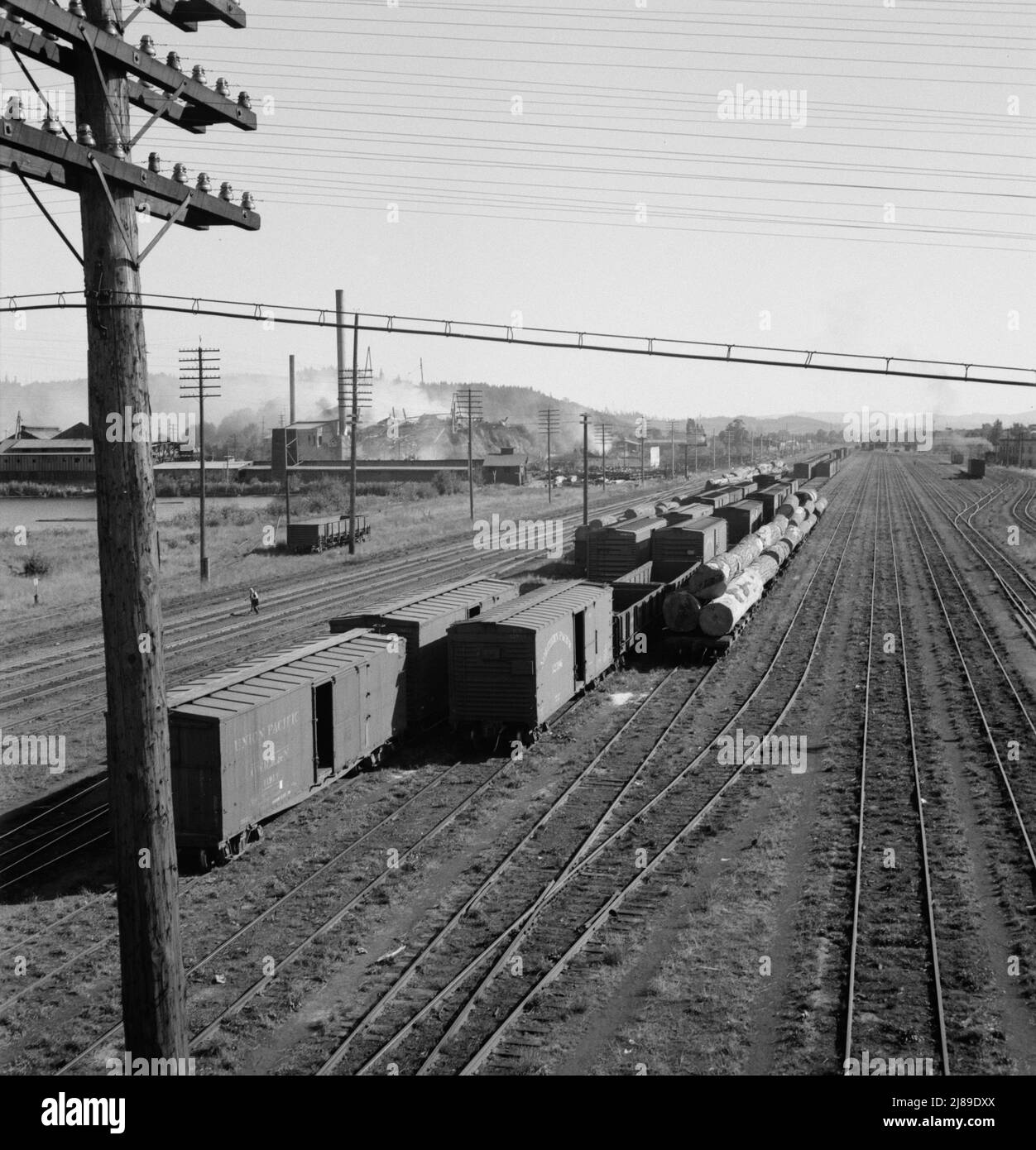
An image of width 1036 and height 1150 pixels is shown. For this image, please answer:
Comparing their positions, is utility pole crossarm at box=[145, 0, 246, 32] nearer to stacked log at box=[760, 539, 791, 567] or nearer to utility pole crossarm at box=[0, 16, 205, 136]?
utility pole crossarm at box=[0, 16, 205, 136]

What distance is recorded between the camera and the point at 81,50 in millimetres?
8219

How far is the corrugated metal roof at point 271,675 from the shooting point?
1722 centimetres

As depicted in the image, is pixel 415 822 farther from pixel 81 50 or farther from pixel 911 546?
pixel 911 546

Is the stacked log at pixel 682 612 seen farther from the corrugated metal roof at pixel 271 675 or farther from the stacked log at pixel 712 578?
the corrugated metal roof at pixel 271 675

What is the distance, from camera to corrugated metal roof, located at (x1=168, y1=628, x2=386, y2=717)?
17.2 m

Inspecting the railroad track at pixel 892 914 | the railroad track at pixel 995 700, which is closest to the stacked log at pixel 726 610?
the railroad track at pixel 892 914

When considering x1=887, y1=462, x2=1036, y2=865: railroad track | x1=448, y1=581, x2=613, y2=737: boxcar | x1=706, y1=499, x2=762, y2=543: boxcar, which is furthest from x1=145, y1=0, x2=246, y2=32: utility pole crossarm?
x1=706, y1=499, x2=762, y2=543: boxcar

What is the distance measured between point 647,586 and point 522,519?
4539 cm

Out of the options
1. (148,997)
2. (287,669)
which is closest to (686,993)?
(148,997)

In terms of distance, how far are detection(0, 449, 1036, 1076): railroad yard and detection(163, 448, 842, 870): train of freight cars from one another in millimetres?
650

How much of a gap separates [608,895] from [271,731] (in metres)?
6.30

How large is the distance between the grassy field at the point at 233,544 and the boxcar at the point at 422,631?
68.7 ft

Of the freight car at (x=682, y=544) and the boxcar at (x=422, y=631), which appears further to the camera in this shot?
the freight car at (x=682, y=544)

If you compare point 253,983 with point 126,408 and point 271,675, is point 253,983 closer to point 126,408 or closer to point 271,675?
point 271,675
